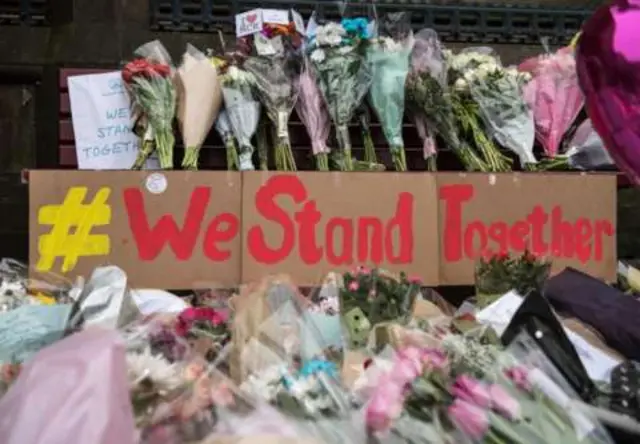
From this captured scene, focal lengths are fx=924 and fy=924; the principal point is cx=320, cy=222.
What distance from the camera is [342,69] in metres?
3.17

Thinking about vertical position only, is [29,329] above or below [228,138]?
below

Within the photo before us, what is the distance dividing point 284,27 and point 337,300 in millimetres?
1411

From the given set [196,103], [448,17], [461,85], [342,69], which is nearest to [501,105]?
[461,85]

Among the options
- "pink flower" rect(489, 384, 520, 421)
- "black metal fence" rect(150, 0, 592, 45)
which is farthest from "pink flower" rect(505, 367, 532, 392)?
"black metal fence" rect(150, 0, 592, 45)

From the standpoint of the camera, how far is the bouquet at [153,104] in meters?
3.16

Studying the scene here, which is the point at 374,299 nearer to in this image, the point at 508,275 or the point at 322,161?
the point at 508,275

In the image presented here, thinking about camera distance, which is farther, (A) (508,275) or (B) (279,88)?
(B) (279,88)

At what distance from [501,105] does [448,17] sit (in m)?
1.22

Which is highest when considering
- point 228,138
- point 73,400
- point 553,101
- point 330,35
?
point 330,35

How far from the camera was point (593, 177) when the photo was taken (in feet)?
10.7

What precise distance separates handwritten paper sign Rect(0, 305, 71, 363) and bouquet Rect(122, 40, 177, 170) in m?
1.09

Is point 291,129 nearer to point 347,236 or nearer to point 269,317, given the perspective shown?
point 347,236

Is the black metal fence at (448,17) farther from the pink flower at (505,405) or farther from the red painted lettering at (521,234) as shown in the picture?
the pink flower at (505,405)

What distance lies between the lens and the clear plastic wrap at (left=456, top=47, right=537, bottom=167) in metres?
3.31
